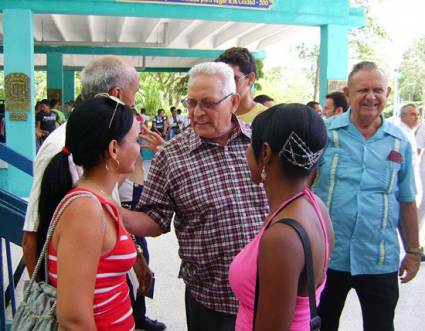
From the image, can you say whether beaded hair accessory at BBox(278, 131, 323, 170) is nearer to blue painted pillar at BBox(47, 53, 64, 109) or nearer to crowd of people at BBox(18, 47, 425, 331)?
crowd of people at BBox(18, 47, 425, 331)

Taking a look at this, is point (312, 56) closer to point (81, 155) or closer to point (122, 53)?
point (122, 53)

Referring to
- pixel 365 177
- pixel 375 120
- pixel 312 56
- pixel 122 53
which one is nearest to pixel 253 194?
pixel 365 177

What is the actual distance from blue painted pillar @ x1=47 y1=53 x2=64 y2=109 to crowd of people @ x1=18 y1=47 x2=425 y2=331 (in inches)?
491

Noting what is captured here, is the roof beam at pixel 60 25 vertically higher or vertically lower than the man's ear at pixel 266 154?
higher

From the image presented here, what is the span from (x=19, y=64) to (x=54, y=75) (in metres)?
7.10

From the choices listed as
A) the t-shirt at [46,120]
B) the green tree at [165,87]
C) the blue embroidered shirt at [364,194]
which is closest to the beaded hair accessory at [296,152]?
the blue embroidered shirt at [364,194]

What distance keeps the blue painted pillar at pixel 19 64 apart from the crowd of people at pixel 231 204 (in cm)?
539

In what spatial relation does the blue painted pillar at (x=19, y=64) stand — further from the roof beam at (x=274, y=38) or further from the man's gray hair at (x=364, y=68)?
the roof beam at (x=274, y=38)

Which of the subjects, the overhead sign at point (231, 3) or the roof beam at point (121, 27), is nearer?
→ the overhead sign at point (231, 3)

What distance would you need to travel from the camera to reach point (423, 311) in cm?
409

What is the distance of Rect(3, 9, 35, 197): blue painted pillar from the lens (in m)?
7.95

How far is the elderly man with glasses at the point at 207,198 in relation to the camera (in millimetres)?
2074

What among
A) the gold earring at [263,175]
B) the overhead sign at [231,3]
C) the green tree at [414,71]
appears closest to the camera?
the gold earring at [263,175]

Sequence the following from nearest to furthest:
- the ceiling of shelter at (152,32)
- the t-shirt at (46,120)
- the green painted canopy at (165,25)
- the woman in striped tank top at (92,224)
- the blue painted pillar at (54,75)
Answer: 1. the woman in striped tank top at (92,224)
2. the green painted canopy at (165,25)
3. the t-shirt at (46,120)
4. the ceiling of shelter at (152,32)
5. the blue painted pillar at (54,75)
